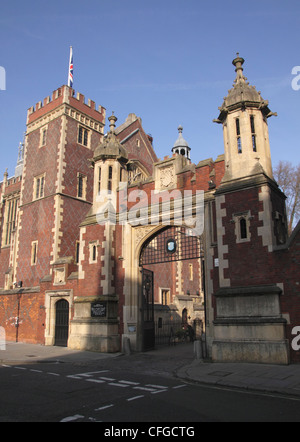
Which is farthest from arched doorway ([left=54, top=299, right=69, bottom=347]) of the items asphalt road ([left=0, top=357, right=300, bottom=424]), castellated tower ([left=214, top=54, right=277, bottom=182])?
castellated tower ([left=214, top=54, right=277, bottom=182])

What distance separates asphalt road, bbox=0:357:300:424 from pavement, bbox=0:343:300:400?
49 centimetres

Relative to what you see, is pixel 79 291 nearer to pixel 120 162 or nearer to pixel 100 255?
pixel 100 255

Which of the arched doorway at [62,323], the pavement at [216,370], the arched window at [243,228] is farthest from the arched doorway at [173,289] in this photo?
the arched window at [243,228]

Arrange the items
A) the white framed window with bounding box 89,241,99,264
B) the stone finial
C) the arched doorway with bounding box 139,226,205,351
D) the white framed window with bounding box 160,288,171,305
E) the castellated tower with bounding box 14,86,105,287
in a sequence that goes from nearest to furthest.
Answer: the stone finial < the white framed window with bounding box 89,241,99,264 < the castellated tower with bounding box 14,86,105,287 < the arched doorway with bounding box 139,226,205,351 < the white framed window with bounding box 160,288,171,305

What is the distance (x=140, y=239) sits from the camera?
17.6 meters

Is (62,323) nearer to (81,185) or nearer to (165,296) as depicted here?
(81,185)

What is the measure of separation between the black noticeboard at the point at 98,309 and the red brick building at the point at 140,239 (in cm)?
8

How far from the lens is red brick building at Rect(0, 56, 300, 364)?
12.4 meters

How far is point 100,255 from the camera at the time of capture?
1828 cm

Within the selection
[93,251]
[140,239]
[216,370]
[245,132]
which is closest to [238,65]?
[245,132]

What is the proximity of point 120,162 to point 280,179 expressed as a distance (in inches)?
580

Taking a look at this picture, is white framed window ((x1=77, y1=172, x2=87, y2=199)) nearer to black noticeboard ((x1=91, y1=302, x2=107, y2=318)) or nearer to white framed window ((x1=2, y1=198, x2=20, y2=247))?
white framed window ((x1=2, y1=198, x2=20, y2=247))

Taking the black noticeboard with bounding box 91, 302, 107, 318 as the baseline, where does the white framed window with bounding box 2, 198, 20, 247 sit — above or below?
above

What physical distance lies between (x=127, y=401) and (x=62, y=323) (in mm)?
14030
